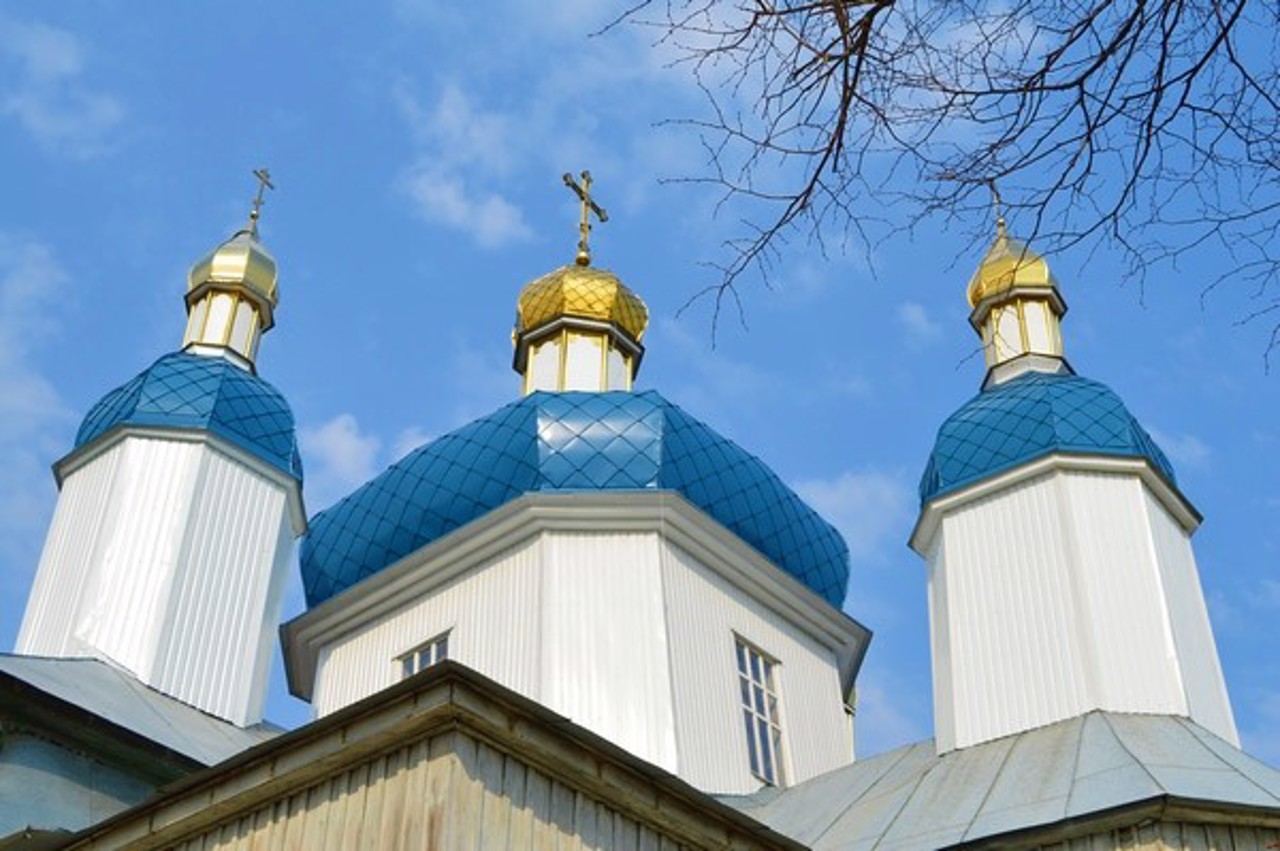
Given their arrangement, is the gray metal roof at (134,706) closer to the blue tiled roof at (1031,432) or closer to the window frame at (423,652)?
the window frame at (423,652)

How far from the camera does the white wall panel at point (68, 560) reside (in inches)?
486

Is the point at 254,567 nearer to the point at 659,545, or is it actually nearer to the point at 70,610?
the point at 70,610

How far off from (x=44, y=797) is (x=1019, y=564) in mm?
6404

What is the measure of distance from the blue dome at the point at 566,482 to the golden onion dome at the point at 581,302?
2.07 metres

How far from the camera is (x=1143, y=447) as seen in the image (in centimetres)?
1211

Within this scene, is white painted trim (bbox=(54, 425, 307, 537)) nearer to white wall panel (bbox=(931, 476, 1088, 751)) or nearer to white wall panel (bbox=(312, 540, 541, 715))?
white wall panel (bbox=(312, 540, 541, 715))

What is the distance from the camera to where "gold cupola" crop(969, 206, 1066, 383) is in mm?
13875

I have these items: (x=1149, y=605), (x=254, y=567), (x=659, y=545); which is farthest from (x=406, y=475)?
(x=1149, y=605)

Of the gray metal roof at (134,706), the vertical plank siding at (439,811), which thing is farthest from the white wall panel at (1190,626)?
the gray metal roof at (134,706)

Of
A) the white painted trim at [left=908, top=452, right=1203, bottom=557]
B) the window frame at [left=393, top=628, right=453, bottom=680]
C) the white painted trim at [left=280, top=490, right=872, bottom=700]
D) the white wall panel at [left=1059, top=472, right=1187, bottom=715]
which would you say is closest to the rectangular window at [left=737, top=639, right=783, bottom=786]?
the white painted trim at [left=280, top=490, right=872, bottom=700]

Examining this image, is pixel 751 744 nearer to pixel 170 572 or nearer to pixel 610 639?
pixel 610 639

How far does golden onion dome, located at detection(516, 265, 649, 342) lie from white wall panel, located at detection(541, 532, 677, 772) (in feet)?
12.1

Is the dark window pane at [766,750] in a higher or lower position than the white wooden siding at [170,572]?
lower

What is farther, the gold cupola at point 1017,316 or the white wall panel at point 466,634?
the gold cupola at point 1017,316
